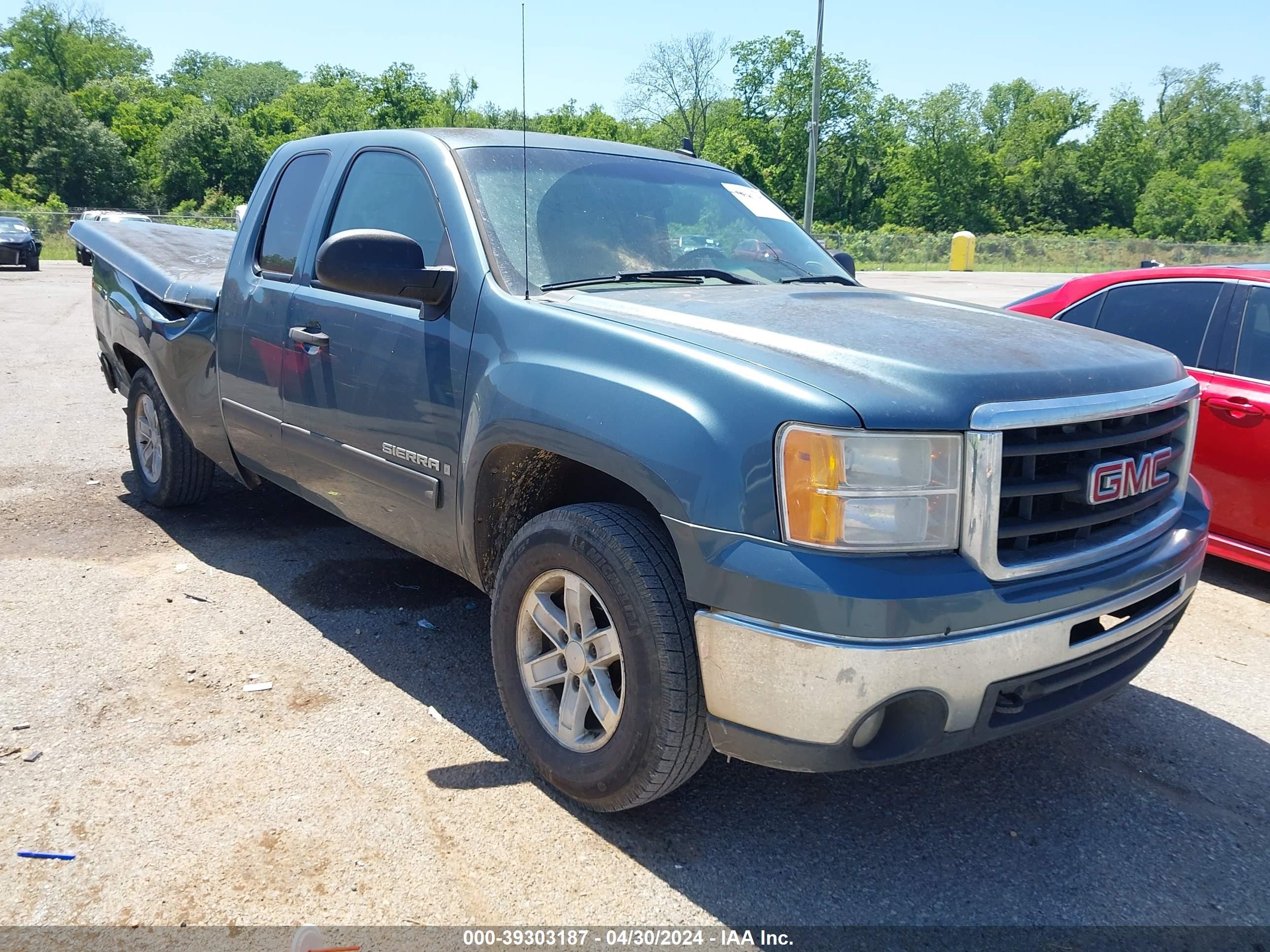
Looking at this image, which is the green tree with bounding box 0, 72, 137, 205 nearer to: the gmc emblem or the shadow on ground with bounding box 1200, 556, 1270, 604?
the shadow on ground with bounding box 1200, 556, 1270, 604

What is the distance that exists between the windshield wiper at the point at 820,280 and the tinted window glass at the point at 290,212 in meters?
1.96

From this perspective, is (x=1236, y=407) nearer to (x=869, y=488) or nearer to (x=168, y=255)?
(x=869, y=488)

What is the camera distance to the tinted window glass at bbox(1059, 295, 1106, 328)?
566 centimetres

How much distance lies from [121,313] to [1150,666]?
534cm

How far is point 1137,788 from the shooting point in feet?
10.3

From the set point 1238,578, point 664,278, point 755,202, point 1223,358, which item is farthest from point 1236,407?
point 664,278

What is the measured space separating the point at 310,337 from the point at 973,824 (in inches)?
110

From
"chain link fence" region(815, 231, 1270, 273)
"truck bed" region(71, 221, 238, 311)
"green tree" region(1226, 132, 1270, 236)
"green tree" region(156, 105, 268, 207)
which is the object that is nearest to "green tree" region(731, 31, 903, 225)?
"chain link fence" region(815, 231, 1270, 273)

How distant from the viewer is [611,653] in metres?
2.72

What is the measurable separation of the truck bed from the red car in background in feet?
15.2

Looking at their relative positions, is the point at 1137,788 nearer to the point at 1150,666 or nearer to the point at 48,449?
the point at 1150,666

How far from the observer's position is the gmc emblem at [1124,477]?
2.56 meters

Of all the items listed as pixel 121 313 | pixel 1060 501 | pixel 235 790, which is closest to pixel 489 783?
pixel 235 790

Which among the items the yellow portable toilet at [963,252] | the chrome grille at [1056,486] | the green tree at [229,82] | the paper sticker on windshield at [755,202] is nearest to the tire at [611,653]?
the chrome grille at [1056,486]
